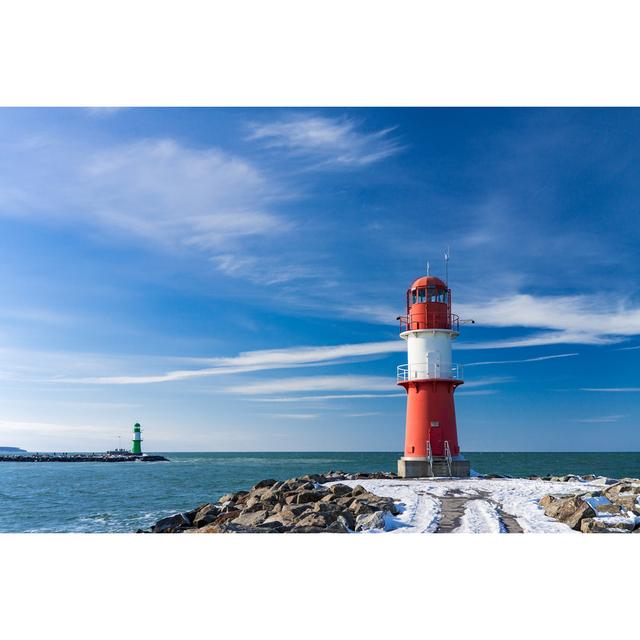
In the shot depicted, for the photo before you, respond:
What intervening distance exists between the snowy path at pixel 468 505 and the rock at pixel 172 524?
15.5 feet

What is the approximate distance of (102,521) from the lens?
20047 millimetres

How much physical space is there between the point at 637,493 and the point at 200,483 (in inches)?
1113

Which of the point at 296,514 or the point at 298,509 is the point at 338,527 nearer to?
the point at 296,514

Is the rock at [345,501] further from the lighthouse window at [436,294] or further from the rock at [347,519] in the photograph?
the lighthouse window at [436,294]

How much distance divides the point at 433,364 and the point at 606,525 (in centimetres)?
952

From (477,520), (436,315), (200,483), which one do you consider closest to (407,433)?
(436,315)

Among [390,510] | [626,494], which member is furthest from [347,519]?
[626,494]

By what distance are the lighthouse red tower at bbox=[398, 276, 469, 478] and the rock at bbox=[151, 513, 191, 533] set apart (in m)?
7.22

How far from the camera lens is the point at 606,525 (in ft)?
33.0

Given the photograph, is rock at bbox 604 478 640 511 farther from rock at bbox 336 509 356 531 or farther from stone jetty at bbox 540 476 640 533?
rock at bbox 336 509 356 531

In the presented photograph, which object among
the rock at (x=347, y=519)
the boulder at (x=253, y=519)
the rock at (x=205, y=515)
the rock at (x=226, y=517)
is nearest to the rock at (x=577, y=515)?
the rock at (x=347, y=519)

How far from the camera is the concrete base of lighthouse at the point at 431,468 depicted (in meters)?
18.7

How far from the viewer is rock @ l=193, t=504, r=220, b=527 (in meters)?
14.5
